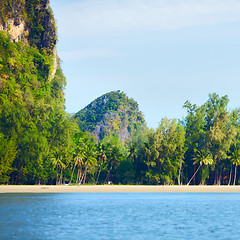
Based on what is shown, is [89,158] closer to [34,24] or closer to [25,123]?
[25,123]

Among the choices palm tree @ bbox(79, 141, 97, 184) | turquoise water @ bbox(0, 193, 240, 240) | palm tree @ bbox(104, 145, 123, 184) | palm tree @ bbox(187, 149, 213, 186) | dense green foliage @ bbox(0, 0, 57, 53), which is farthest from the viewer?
palm tree @ bbox(104, 145, 123, 184)

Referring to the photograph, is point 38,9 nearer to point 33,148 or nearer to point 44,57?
point 44,57

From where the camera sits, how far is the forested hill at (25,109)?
79.4m

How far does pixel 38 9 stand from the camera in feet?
335

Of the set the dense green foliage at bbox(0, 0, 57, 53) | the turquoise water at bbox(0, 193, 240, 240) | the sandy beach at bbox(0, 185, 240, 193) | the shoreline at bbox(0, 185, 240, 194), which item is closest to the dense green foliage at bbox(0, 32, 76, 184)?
the shoreline at bbox(0, 185, 240, 194)

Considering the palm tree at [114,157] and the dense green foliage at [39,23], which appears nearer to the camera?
the dense green foliage at [39,23]

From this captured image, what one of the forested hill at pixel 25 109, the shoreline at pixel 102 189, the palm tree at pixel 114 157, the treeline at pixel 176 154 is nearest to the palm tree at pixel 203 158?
the treeline at pixel 176 154

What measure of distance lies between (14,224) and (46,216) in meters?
6.42

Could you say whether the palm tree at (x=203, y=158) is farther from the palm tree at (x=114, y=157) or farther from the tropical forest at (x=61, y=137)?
the palm tree at (x=114, y=157)

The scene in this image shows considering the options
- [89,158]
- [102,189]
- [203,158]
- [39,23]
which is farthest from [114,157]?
[39,23]

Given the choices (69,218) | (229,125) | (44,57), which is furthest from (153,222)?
(229,125)

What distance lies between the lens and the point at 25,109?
268 feet

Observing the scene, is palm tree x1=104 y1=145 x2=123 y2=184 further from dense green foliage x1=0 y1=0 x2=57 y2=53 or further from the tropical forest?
dense green foliage x1=0 y1=0 x2=57 y2=53

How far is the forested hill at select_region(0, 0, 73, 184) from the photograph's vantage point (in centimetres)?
7944
